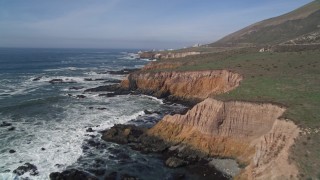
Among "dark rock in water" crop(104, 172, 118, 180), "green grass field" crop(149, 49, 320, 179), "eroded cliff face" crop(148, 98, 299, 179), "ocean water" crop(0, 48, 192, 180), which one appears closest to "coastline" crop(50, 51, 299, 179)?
"eroded cliff face" crop(148, 98, 299, 179)

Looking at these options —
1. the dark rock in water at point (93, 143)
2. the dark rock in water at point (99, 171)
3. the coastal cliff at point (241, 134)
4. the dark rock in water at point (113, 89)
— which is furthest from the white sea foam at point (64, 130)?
the coastal cliff at point (241, 134)

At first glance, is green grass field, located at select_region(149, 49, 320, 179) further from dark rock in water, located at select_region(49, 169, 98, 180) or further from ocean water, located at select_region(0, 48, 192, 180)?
dark rock in water, located at select_region(49, 169, 98, 180)

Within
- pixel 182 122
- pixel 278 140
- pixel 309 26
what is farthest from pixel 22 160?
pixel 309 26

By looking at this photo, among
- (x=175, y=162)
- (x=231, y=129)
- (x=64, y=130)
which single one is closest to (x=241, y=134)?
(x=231, y=129)

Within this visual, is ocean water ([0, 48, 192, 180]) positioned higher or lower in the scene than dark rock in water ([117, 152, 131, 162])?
higher

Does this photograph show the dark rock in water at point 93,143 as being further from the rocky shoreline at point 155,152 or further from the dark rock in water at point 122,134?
the dark rock in water at point 122,134

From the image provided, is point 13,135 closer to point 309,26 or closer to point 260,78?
point 260,78
